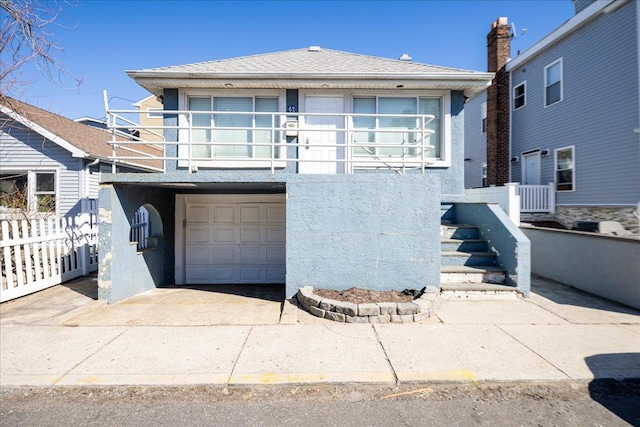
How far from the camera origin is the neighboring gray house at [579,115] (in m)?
10.1

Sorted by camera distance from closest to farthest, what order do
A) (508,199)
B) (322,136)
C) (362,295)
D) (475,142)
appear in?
(362,295)
(508,199)
(322,136)
(475,142)

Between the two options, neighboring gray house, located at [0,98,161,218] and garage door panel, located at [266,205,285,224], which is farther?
neighboring gray house, located at [0,98,161,218]

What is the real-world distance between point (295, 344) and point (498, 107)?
1575 centimetres

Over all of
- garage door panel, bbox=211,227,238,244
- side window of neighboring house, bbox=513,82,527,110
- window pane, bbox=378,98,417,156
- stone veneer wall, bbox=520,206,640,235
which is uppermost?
side window of neighboring house, bbox=513,82,527,110

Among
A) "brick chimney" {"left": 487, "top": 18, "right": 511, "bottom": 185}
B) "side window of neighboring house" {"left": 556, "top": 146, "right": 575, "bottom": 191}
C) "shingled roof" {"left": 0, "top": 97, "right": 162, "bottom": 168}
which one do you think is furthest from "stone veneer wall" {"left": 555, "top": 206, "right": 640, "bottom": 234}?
"shingled roof" {"left": 0, "top": 97, "right": 162, "bottom": 168}

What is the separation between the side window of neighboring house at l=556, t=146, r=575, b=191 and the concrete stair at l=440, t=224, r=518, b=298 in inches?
295

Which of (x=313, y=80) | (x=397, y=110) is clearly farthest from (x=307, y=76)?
(x=397, y=110)

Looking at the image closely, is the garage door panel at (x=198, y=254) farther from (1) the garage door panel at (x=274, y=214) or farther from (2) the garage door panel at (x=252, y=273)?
(1) the garage door panel at (x=274, y=214)

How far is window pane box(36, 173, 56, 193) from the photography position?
11609 mm

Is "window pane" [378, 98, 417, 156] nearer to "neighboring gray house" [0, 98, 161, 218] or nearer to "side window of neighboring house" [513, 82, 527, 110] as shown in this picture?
"side window of neighboring house" [513, 82, 527, 110]

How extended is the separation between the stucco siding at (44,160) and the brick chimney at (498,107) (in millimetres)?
16909

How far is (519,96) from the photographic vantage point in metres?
14.8

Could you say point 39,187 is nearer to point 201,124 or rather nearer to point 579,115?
point 201,124

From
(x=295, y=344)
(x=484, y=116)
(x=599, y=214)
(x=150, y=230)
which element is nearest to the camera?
(x=295, y=344)
